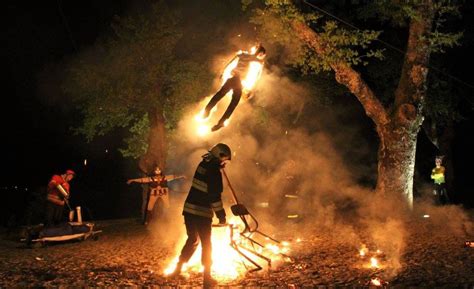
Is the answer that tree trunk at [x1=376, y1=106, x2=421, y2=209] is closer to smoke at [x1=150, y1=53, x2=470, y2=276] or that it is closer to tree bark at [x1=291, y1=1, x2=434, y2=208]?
tree bark at [x1=291, y1=1, x2=434, y2=208]

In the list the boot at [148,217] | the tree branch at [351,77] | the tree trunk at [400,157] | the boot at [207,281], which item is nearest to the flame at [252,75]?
the boot at [207,281]

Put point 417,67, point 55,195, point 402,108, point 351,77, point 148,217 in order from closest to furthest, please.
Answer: point 55,195 → point 402,108 → point 417,67 → point 351,77 → point 148,217

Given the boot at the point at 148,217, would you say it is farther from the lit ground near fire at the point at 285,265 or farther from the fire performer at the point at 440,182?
the fire performer at the point at 440,182

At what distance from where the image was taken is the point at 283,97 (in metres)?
21.2

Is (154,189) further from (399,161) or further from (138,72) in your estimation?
(399,161)

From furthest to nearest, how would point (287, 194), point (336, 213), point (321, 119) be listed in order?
point (321, 119), point (287, 194), point (336, 213)

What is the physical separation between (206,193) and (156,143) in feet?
32.7

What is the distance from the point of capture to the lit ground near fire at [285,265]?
22.8 ft

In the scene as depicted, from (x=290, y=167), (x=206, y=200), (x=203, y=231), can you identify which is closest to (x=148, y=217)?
(x=290, y=167)

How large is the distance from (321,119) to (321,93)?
369 centimetres

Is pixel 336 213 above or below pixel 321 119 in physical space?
below

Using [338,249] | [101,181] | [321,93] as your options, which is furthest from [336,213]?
[101,181]

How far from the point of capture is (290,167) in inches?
720

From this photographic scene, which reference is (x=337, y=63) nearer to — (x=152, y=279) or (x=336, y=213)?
(x=336, y=213)
